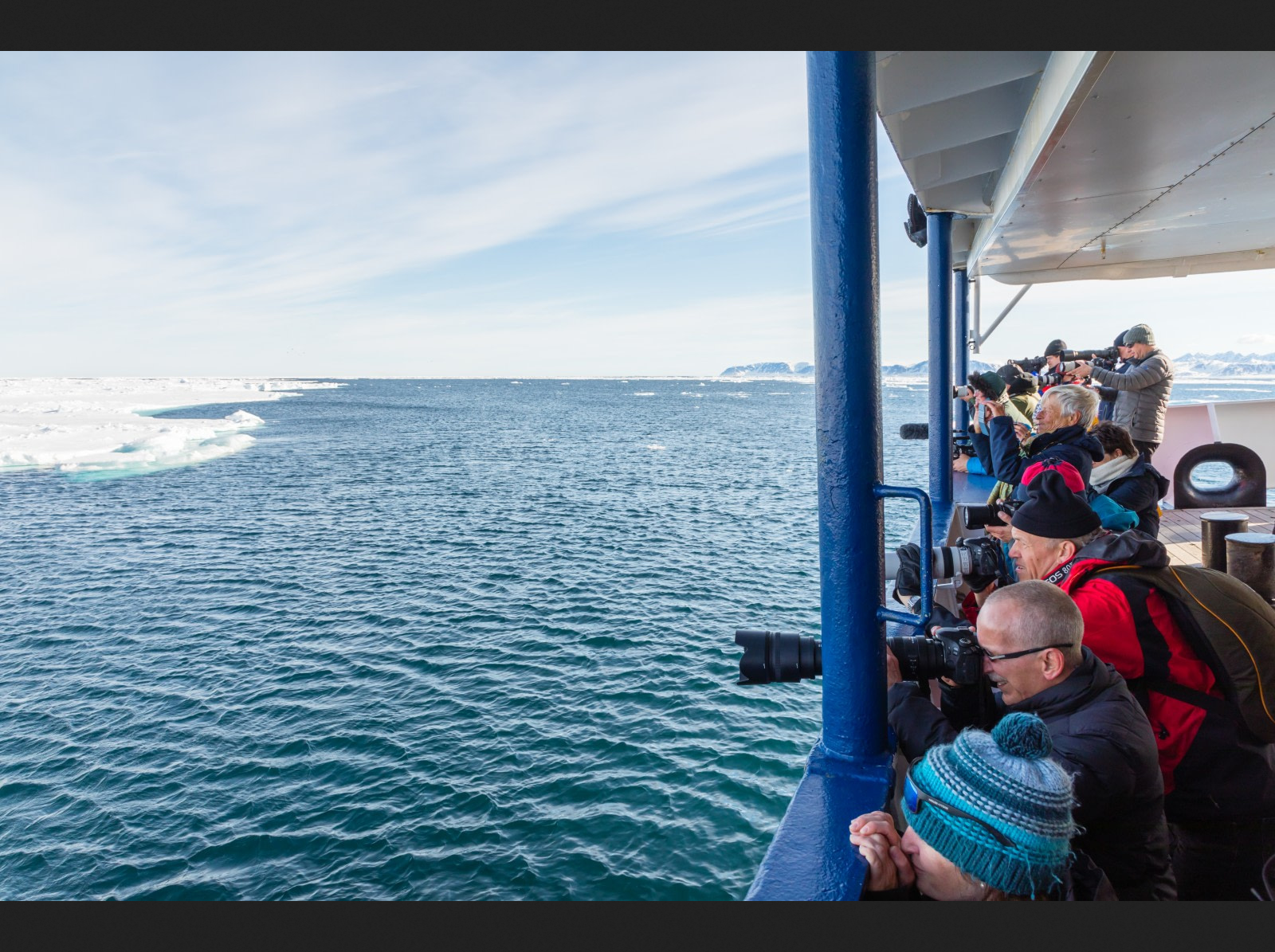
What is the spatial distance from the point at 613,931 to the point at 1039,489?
2.02 metres

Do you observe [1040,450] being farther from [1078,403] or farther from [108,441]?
[108,441]

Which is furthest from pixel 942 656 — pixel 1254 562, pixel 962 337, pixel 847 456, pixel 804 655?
pixel 962 337

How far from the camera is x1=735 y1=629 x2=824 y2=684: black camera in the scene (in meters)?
1.80

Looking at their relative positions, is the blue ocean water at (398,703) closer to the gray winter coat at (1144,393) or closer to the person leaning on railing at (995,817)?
the gray winter coat at (1144,393)

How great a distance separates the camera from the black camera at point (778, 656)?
1802 mm

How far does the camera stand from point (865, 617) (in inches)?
70.4

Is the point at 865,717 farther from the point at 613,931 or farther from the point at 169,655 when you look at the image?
the point at 169,655

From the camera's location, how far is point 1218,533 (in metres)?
3.87

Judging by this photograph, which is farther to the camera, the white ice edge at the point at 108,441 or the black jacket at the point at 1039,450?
the white ice edge at the point at 108,441

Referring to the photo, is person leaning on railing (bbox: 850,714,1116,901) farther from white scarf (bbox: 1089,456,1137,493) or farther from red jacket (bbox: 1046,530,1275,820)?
white scarf (bbox: 1089,456,1137,493)

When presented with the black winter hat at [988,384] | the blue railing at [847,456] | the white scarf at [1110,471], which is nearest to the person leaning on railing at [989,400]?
the black winter hat at [988,384]

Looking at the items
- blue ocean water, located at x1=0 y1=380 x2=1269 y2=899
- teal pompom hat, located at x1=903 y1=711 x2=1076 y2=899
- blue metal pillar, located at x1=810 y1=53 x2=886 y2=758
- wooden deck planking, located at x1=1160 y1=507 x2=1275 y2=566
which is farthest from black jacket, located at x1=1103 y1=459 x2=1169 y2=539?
blue ocean water, located at x1=0 y1=380 x2=1269 y2=899

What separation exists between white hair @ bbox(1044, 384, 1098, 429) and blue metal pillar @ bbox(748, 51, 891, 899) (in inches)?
79.9

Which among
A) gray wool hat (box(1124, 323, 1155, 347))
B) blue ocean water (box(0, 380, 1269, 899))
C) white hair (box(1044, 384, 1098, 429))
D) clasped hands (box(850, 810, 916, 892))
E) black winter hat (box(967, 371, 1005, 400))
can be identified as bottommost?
blue ocean water (box(0, 380, 1269, 899))
